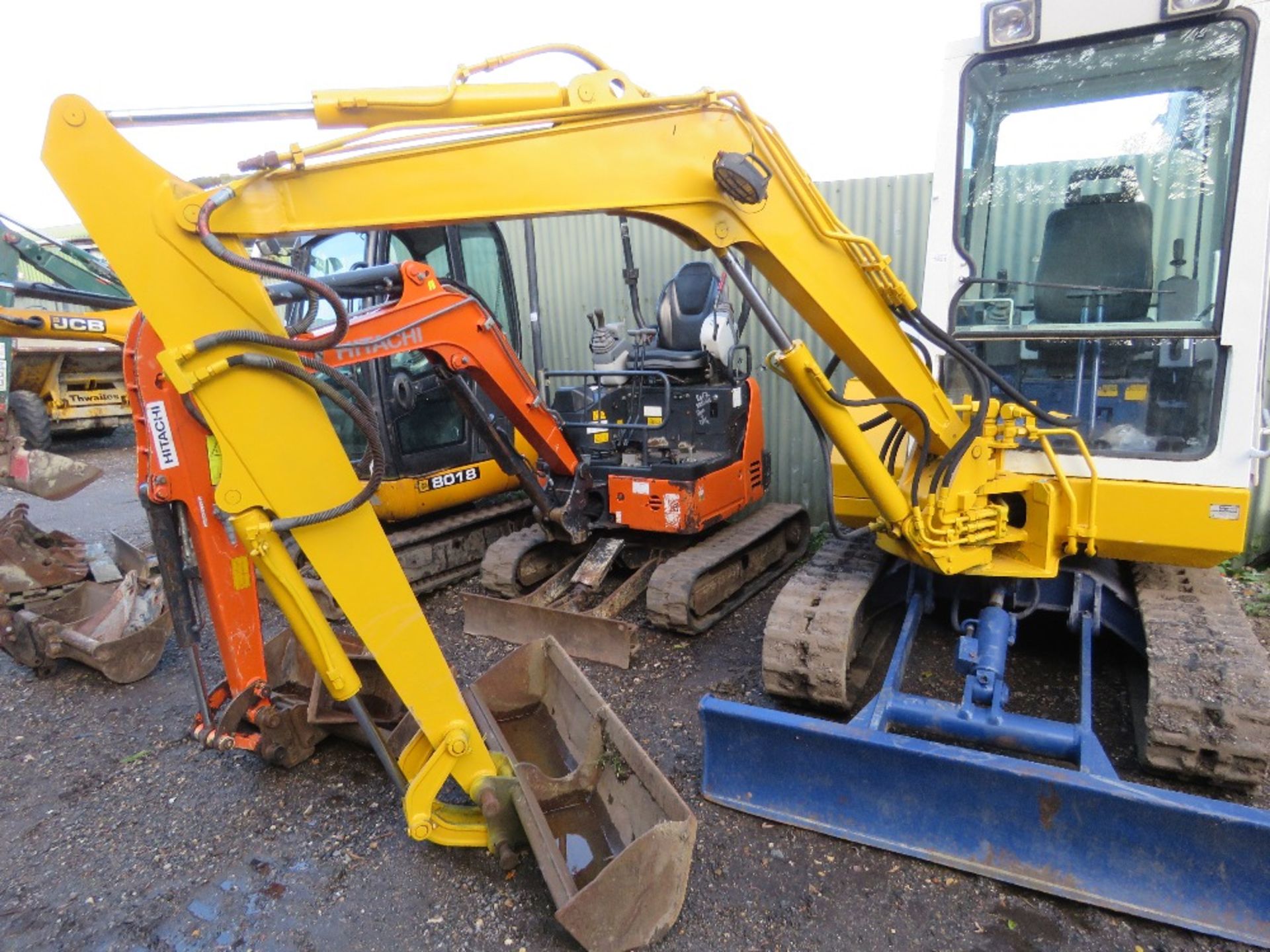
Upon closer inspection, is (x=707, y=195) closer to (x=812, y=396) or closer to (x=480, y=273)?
(x=812, y=396)

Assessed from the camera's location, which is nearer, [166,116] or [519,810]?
[166,116]

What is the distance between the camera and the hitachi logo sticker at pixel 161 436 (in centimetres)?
250

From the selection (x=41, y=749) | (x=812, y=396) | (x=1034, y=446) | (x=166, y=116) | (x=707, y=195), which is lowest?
(x=41, y=749)

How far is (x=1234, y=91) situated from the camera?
285 centimetres

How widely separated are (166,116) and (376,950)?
2.47 metres

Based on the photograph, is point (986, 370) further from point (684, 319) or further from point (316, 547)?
point (684, 319)

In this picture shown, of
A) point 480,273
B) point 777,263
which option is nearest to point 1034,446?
point 777,263

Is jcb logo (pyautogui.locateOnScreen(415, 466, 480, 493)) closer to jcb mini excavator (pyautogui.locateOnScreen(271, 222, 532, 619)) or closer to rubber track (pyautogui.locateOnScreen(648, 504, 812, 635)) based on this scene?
jcb mini excavator (pyautogui.locateOnScreen(271, 222, 532, 619))

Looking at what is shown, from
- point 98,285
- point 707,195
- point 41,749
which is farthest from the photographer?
point 98,285

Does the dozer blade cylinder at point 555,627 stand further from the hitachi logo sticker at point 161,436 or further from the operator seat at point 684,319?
the hitachi logo sticker at point 161,436

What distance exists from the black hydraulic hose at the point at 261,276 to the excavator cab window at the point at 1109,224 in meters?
2.54

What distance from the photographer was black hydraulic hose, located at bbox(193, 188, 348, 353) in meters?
1.92

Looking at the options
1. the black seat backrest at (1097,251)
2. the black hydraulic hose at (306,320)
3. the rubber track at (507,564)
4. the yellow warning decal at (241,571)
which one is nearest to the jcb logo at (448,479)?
the rubber track at (507,564)

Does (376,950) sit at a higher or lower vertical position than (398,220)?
lower
